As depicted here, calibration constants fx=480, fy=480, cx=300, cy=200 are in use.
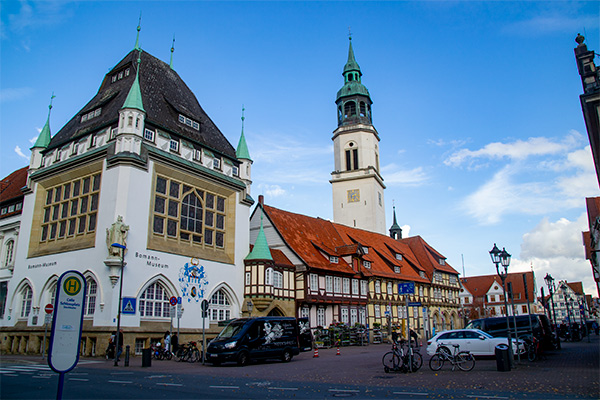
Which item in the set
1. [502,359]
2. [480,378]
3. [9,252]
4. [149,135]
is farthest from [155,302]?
[480,378]

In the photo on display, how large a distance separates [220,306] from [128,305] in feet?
25.4

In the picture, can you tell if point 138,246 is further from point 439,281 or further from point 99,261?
point 439,281

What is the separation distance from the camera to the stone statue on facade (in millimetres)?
26406

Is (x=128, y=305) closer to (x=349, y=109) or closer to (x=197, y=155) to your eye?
(x=197, y=155)

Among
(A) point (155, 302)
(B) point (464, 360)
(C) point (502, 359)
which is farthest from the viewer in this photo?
(A) point (155, 302)

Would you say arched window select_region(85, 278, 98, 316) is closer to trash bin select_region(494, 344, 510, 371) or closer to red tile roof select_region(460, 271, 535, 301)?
trash bin select_region(494, 344, 510, 371)

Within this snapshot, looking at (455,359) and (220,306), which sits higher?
(220,306)

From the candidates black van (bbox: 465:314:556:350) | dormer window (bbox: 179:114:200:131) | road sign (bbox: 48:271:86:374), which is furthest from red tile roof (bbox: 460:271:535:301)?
road sign (bbox: 48:271:86:374)

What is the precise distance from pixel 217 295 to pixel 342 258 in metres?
15.8

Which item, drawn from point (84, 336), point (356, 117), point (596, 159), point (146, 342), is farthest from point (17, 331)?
point (356, 117)

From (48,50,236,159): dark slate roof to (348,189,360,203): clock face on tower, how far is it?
33.4 metres

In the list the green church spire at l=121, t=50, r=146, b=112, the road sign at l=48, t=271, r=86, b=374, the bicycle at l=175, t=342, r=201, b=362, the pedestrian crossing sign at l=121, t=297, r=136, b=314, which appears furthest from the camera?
the green church spire at l=121, t=50, r=146, b=112

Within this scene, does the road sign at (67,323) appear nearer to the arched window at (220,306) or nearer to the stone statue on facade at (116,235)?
Result: the stone statue on facade at (116,235)

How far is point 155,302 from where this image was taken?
1127 inches
